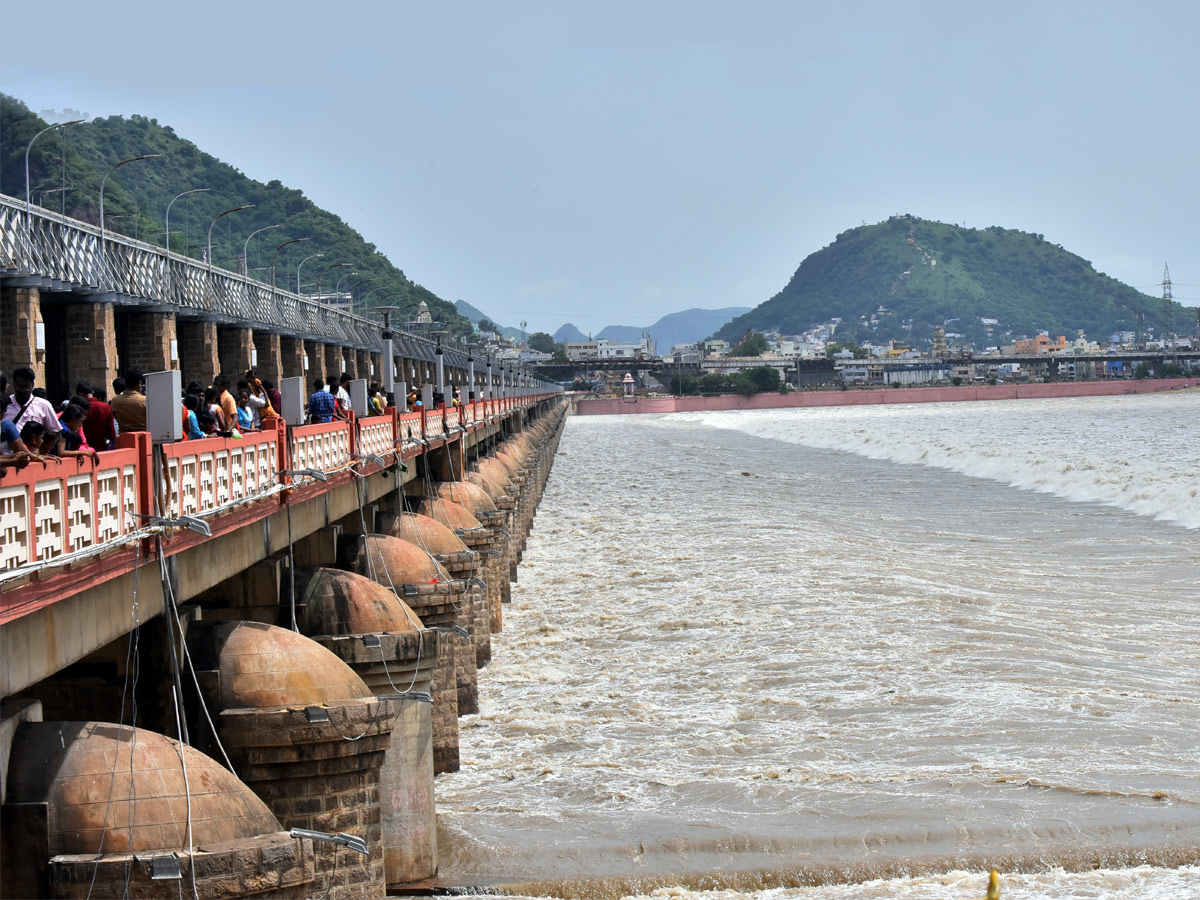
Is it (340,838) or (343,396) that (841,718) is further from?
(340,838)

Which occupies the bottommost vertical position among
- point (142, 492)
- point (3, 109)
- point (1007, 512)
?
point (1007, 512)

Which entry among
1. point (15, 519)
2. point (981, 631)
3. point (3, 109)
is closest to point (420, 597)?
point (15, 519)

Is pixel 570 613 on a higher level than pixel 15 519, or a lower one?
lower

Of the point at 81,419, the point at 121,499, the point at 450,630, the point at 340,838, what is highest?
the point at 81,419

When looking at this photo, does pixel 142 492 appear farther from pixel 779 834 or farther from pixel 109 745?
pixel 779 834

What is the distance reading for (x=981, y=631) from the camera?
2584 centimetres

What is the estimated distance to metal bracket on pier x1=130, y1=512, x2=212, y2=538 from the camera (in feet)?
32.4

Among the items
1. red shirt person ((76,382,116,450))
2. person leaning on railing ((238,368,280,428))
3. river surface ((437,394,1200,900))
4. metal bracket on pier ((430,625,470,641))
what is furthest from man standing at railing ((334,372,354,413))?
red shirt person ((76,382,116,450))

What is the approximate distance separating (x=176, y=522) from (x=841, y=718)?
11943 millimetres

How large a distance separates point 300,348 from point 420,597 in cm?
4923

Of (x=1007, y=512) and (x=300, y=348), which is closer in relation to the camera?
(x=1007, y=512)

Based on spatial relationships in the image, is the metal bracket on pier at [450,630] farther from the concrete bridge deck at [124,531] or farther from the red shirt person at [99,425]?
the red shirt person at [99,425]

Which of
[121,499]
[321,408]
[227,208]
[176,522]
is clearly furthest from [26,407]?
[227,208]

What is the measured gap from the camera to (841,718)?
64.7ft
